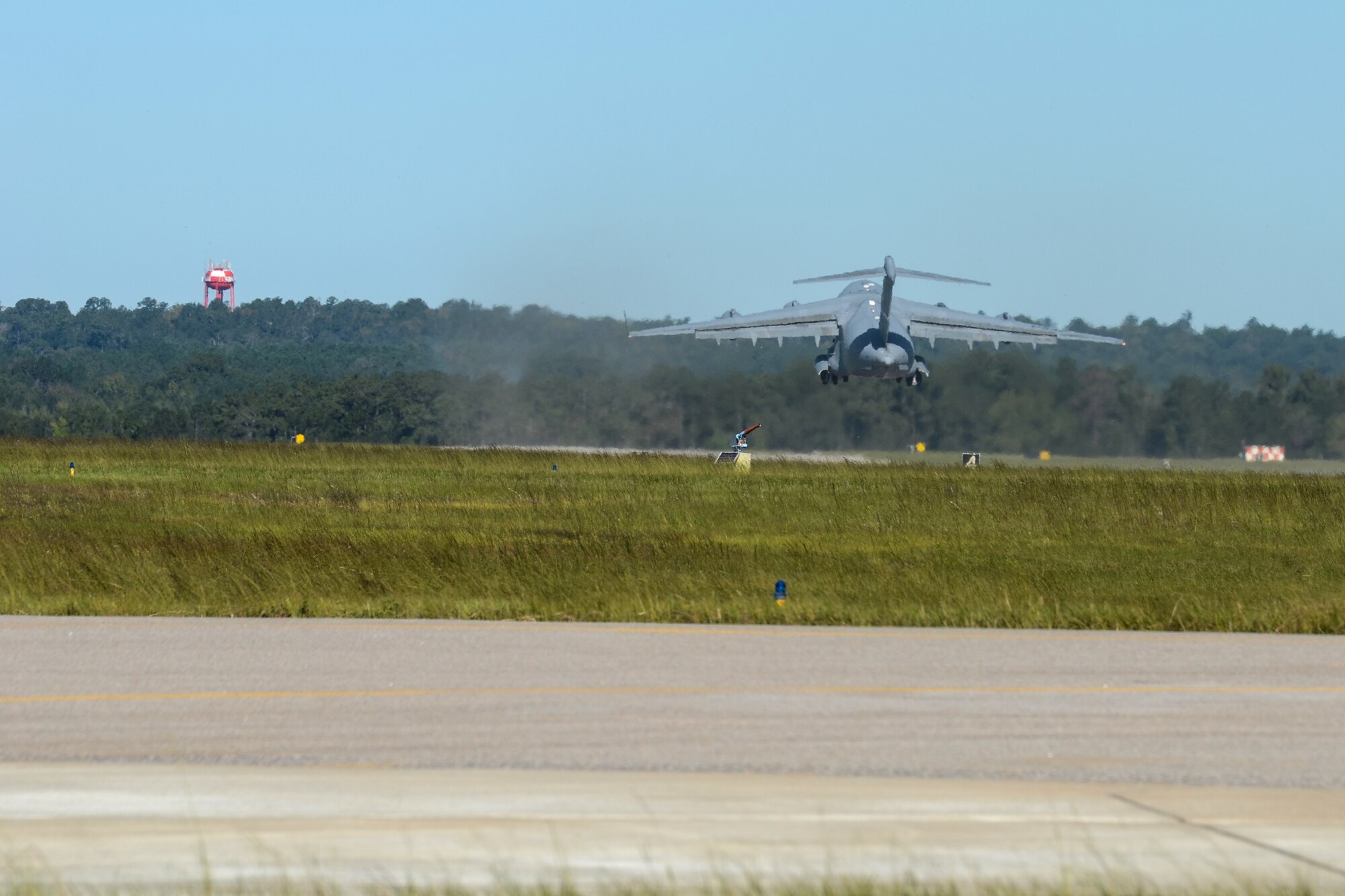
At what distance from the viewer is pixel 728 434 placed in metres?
69.5

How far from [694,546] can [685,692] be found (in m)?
14.9

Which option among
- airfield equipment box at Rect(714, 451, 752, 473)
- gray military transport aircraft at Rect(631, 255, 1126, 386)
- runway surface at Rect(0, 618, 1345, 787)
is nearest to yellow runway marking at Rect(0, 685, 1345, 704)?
runway surface at Rect(0, 618, 1345, 787)

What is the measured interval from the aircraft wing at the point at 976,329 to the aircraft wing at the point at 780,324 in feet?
9.65

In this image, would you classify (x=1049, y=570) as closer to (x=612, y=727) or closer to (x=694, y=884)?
(x=612, y=727)

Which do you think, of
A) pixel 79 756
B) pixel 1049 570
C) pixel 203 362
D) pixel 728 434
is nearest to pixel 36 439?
pixel 728 434

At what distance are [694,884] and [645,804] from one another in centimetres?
175

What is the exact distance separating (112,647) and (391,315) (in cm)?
12695

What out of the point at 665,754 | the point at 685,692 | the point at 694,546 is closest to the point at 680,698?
the point at 685,692

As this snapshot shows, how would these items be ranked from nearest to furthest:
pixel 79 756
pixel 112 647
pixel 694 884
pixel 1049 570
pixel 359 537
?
pixel 694 884 < pixel 79 756 < pixel 112 647 < pixel 1049 570 < pixel 359 537

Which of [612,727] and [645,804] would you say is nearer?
[645,804]

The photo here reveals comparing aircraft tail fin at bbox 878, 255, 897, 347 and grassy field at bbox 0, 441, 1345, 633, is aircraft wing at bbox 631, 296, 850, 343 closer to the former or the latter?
aircraft tail fin at bbox 878, 255, 897, 347

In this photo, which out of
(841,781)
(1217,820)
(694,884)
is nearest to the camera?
(694,884)

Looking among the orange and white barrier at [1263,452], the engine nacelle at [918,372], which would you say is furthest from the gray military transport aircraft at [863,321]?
the orange and white barrier at [1263,452]

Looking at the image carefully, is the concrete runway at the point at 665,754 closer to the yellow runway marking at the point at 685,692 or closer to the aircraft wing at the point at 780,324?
the yellow runway marking at the point at 685,692
